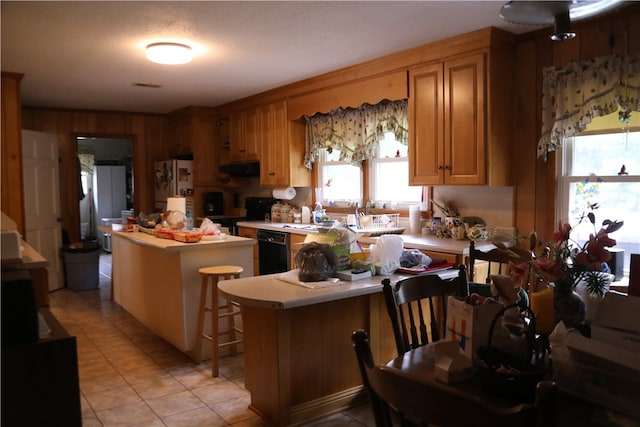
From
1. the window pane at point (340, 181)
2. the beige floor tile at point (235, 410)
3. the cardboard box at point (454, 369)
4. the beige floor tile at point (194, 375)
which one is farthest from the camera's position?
the window pane at point (340, 181)

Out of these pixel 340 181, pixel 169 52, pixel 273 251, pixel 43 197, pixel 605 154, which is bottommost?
pixel 273 251

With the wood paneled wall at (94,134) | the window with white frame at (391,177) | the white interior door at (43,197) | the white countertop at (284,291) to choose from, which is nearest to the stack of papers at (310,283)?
the white countertop at (284,291)

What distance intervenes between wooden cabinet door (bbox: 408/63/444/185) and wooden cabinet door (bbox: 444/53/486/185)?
55mm

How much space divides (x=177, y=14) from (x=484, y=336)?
2.60 m

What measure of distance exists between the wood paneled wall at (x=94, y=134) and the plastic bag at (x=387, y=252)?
17.5ft

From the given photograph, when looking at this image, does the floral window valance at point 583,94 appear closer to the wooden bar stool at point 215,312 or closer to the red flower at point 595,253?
the red flower at point 595,253

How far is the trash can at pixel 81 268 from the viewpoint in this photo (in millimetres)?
6039

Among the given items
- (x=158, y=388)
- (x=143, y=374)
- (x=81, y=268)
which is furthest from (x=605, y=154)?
(x=81, y=268)

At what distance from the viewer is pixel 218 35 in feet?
11.3

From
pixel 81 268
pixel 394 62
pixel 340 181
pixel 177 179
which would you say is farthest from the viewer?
pixel 177 179

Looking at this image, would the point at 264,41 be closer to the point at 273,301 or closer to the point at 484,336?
the point at 273,301

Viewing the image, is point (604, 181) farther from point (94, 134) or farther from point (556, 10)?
point (94, 134)

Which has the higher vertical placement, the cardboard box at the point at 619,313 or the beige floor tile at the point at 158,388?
the cardboard box at the point at 619,313

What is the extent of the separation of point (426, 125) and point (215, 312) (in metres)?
2.09
